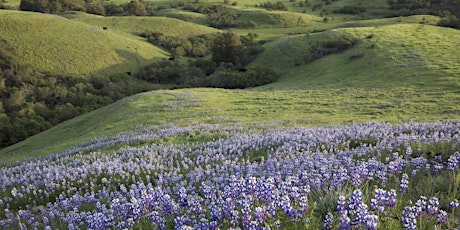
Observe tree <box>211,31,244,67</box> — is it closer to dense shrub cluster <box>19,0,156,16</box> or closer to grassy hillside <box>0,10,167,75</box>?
grassy hillside <box>0,10,167,75</box>

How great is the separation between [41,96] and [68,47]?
20.5m

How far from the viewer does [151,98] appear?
35.0m

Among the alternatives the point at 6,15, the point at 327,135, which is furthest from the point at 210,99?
the point at 6,15

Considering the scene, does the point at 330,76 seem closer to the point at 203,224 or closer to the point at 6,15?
the point at 203,224

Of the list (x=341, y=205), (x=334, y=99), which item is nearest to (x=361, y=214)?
Result: (x=341, y=205)

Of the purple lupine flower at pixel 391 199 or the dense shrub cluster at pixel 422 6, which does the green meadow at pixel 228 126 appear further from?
the dense shrub cluster at pixel 422 6

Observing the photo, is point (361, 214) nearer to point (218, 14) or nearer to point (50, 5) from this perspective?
point (218, 14)

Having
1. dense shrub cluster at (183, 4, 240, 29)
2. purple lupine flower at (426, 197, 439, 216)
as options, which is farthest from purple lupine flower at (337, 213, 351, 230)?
dense shrub cluster at (183, 4, 240, 29)

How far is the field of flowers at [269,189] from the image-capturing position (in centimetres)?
446

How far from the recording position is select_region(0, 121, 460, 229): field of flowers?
4.46m

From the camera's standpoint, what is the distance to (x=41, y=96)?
55062mm


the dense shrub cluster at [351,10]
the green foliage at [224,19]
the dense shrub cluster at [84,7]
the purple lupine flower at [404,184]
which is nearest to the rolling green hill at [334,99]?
the purple lupine flower at [404,184]

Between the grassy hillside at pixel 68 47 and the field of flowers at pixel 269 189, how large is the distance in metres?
59.8

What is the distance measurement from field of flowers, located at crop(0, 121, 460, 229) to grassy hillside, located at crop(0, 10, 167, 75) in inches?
2354
